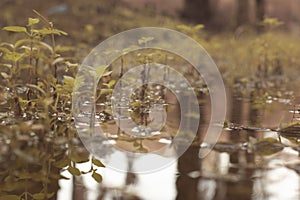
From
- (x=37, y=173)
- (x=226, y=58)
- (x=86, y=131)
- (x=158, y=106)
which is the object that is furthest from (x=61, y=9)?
(x=37, y=173)

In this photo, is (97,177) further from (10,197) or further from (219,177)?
(219,177)

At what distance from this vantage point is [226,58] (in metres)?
7.67

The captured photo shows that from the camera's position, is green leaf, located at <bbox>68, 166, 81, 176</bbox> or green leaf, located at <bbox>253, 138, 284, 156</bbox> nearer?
green leaf, located at <bbox>68, 166, 81, 176</bbox>

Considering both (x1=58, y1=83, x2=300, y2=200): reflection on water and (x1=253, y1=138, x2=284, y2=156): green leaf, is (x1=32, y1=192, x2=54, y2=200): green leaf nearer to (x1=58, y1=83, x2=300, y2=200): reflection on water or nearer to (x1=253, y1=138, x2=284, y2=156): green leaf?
(x1=58, y1=83, x2=300, y2=200): reflection on water

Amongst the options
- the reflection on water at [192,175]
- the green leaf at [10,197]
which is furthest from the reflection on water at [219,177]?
the green leaf at [10,197]

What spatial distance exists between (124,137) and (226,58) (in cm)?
554

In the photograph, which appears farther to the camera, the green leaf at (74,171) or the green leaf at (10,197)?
the green leaf at (74,171)

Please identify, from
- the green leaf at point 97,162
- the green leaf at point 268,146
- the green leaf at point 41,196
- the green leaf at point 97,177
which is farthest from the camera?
the green leaf at point 268,146

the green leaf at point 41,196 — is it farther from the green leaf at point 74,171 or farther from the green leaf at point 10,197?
the green leaf at point 74,171

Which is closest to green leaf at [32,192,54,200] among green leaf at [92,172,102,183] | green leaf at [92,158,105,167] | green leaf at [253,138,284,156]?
green leaf at [92,172,102,183]

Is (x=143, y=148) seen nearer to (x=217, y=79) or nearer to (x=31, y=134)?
(x=31, y=134)

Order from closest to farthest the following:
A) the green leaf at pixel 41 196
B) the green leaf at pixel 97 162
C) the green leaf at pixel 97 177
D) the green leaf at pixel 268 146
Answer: the green leaf at pixel 41 196 < the green leaf at pixel 97 177 < the green leaf at pixel 97 162 < the green leaf at pixel 268 146

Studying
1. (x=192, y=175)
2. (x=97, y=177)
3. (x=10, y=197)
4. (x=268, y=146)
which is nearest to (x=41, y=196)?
(x=10, y=197)

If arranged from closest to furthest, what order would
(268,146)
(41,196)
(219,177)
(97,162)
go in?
(41,196) < (219,177) < (97,162) < (268,146)
